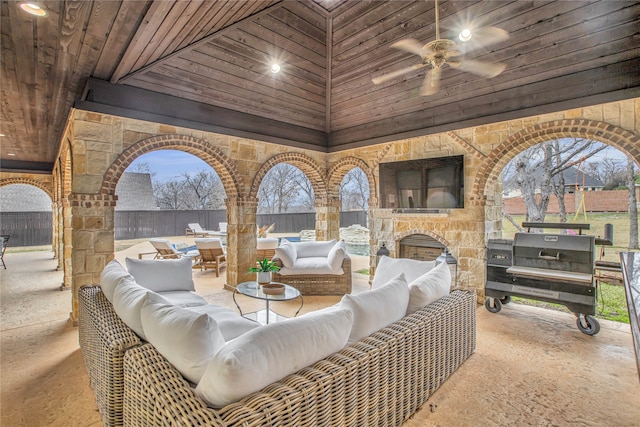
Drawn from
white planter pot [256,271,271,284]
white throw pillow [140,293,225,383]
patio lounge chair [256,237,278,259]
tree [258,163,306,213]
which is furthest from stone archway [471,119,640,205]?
tree [258,163,306,213]

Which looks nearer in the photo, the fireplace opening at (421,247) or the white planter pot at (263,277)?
the white planter pot at (263,277)

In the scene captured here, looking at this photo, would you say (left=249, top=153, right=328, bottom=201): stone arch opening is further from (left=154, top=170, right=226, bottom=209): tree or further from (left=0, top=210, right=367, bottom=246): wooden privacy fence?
(left=154, top=170, right=226, bottom=209): tree

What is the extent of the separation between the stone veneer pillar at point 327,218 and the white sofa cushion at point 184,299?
3.71 meters

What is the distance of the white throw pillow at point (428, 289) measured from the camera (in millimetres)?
2416

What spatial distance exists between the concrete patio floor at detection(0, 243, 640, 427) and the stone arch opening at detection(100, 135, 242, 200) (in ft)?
6.37

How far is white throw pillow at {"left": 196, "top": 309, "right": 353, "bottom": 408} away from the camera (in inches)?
48.4

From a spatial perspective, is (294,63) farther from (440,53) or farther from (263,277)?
(263,277)

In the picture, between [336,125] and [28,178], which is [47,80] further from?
[28,178]

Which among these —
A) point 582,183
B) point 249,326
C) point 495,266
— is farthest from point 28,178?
point 582,183

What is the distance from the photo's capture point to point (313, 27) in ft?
14.9

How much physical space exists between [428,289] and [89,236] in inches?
157

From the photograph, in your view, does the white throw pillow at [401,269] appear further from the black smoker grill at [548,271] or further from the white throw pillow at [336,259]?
the white throw pillow at [336,259]

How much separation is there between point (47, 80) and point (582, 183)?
929 cm

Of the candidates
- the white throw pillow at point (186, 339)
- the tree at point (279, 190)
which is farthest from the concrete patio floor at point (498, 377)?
the tree at point (279, 190)
